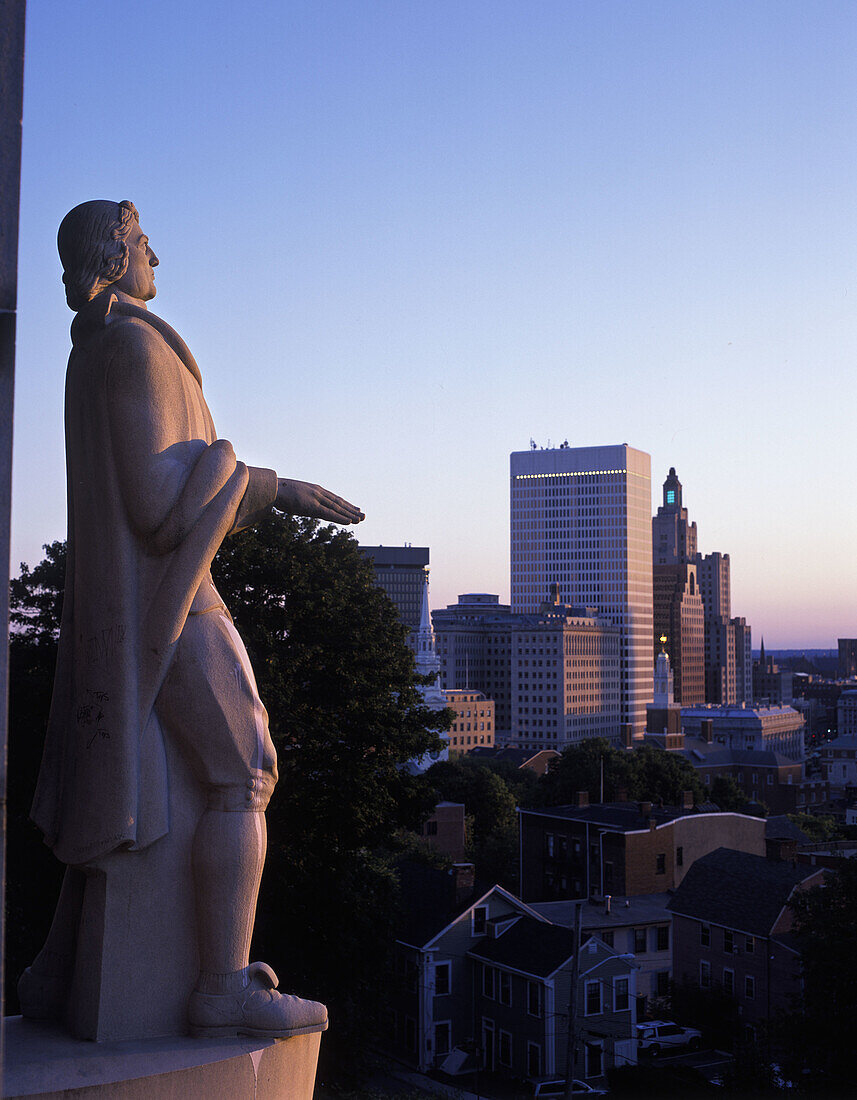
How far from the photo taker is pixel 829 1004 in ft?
→ 88.2

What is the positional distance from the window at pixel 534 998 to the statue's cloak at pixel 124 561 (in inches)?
1426

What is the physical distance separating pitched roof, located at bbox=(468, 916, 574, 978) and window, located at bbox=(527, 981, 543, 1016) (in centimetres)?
49

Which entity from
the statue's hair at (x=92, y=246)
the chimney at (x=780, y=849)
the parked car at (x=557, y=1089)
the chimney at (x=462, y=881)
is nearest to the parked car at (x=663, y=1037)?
the parked car at (x=557, y=1089)

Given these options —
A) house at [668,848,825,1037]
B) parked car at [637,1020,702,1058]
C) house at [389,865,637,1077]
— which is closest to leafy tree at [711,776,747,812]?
house at [668,848,825,1037]

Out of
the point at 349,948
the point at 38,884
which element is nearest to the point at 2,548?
the point at 38,884

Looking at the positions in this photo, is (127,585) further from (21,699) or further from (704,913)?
(704,913)

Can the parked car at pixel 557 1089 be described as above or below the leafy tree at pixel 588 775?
below

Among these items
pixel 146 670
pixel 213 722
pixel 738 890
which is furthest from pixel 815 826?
pixel 146 670

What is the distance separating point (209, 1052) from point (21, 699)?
1569 cm

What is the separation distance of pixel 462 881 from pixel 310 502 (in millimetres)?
39956

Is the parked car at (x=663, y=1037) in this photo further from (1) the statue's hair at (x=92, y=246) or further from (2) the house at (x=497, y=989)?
(1) the statue's hair at (x=92, y=246)

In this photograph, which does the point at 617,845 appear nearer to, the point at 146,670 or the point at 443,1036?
the point at 443,1036

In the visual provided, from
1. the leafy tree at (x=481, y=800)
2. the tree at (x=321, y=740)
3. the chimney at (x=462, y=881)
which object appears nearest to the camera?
the tree at (x=321, y=740)

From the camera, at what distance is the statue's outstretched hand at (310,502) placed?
6215 mm
